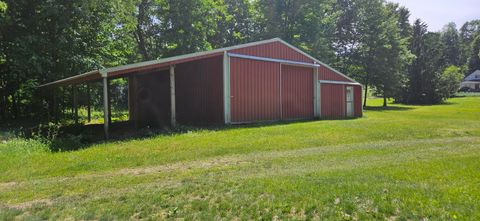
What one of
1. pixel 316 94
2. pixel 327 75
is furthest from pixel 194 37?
pixel 316 94

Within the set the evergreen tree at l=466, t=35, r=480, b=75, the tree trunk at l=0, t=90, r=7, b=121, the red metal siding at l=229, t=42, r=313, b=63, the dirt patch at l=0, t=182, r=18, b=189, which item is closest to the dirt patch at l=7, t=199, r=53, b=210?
the dirt patch at l=0, t=182, r=18, b=189

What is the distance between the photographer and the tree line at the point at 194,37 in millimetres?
17562

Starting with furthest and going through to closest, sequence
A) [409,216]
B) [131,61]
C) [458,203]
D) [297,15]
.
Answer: [297,15]
[131,61]
[458,203]
[409,216]

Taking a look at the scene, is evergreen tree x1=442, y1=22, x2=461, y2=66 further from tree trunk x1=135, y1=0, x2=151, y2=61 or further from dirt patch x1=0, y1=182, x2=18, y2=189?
dirt patch x1=0, y1=182, x2=18, y2=189

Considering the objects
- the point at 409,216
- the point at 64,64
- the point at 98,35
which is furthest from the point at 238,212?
the point at 98,35

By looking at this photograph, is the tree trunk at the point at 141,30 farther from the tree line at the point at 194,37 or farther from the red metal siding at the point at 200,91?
the red metal siding at the point at 200,91

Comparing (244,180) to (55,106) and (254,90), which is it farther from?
(55,106)

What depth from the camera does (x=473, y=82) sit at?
2798 inches

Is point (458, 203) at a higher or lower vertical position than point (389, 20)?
lower

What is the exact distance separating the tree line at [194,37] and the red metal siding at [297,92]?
10.9 meters

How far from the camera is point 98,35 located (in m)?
20.6

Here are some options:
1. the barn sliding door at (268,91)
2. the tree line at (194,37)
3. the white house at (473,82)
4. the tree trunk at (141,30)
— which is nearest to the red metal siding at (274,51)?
the barn sliding door at (268,91)

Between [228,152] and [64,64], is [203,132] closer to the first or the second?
[228,152]

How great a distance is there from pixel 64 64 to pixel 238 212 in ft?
57.7
